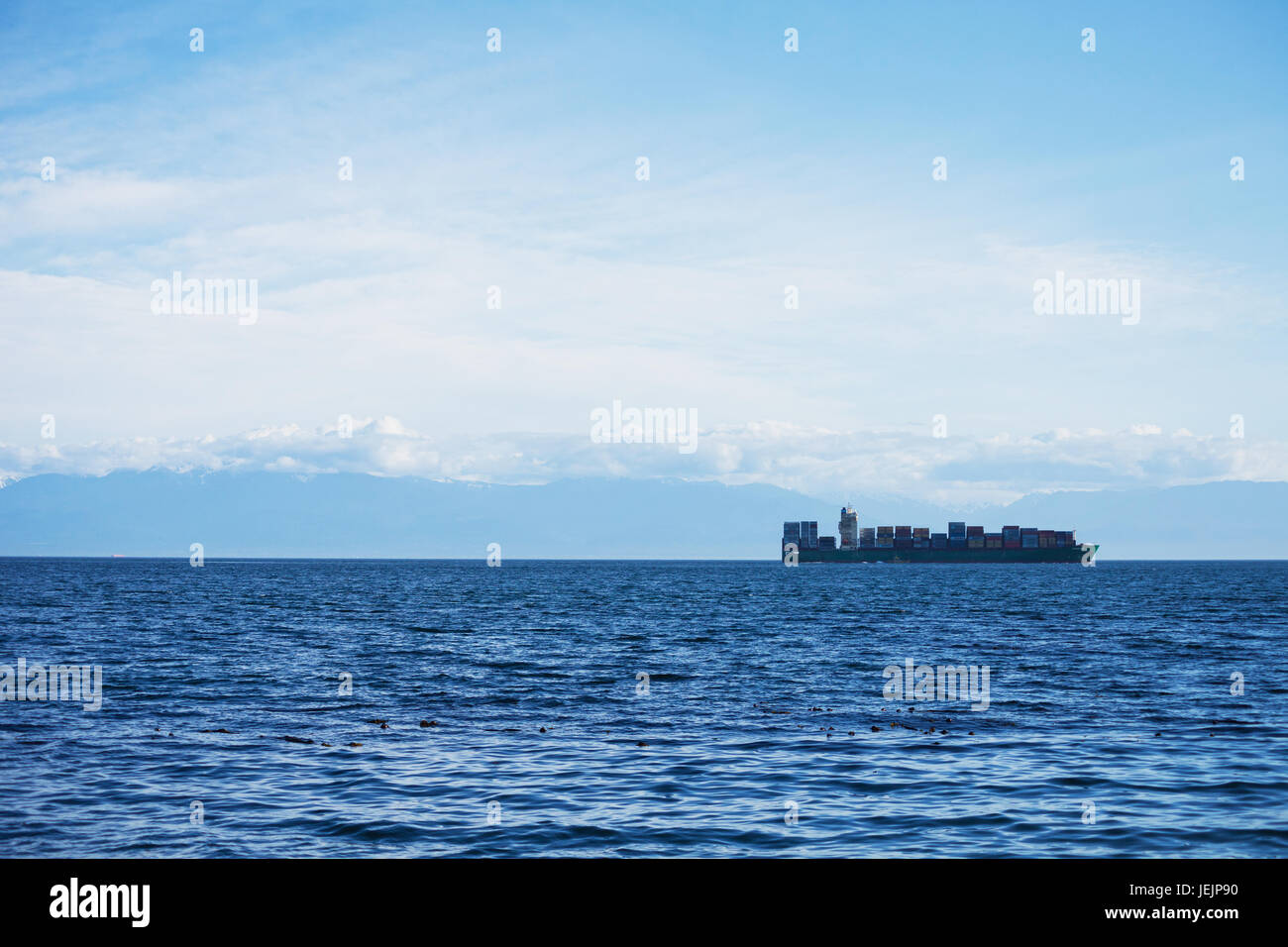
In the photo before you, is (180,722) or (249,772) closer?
(249,772)

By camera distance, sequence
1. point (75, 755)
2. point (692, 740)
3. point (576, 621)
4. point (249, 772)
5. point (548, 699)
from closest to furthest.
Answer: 1. point (249, 772)
2. point (75, 755)
3. point (692, 740)
4. point (548, 699)
5. point (576, 621)

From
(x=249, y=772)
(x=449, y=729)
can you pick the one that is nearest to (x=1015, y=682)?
(x=449, y=729)

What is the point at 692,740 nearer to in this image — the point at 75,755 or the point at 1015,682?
the point at 75,755

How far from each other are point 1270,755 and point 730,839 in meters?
14.5

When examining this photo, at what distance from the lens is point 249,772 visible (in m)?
22.1

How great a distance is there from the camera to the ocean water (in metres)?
17.4

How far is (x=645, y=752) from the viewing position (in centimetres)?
2473

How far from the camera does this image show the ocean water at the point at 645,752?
17.4m
